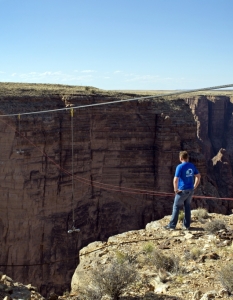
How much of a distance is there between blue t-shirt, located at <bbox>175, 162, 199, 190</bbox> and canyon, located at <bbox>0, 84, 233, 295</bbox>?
45.5 ft

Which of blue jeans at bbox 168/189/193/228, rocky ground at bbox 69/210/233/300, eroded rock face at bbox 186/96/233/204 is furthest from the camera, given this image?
eroded rock face at bbox 186/96/233/204

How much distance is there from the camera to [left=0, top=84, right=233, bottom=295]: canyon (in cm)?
2153

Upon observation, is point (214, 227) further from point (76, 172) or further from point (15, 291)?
point (76, 172)

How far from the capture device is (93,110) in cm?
2484

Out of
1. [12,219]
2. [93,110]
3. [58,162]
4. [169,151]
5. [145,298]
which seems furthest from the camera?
[169,151]

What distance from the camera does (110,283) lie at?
578 cm

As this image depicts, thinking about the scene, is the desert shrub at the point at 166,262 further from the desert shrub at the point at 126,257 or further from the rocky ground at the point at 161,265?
the desert shrub at the point at 126,257

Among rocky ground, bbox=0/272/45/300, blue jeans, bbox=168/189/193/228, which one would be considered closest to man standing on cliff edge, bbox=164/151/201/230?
blue jeans, bbox=168/189/193/228

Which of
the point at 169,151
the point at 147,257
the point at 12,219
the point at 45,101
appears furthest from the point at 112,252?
the point at 169,151

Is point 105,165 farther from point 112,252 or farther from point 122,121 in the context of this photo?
point 112,252

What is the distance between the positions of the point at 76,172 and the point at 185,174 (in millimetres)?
15842

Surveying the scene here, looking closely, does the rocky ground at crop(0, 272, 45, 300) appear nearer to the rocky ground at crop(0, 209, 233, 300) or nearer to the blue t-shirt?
the rocky ground at crop(0, 209, 233, 300)

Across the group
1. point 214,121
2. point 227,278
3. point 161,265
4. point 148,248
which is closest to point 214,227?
point 148,248

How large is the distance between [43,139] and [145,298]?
17.7 meters
